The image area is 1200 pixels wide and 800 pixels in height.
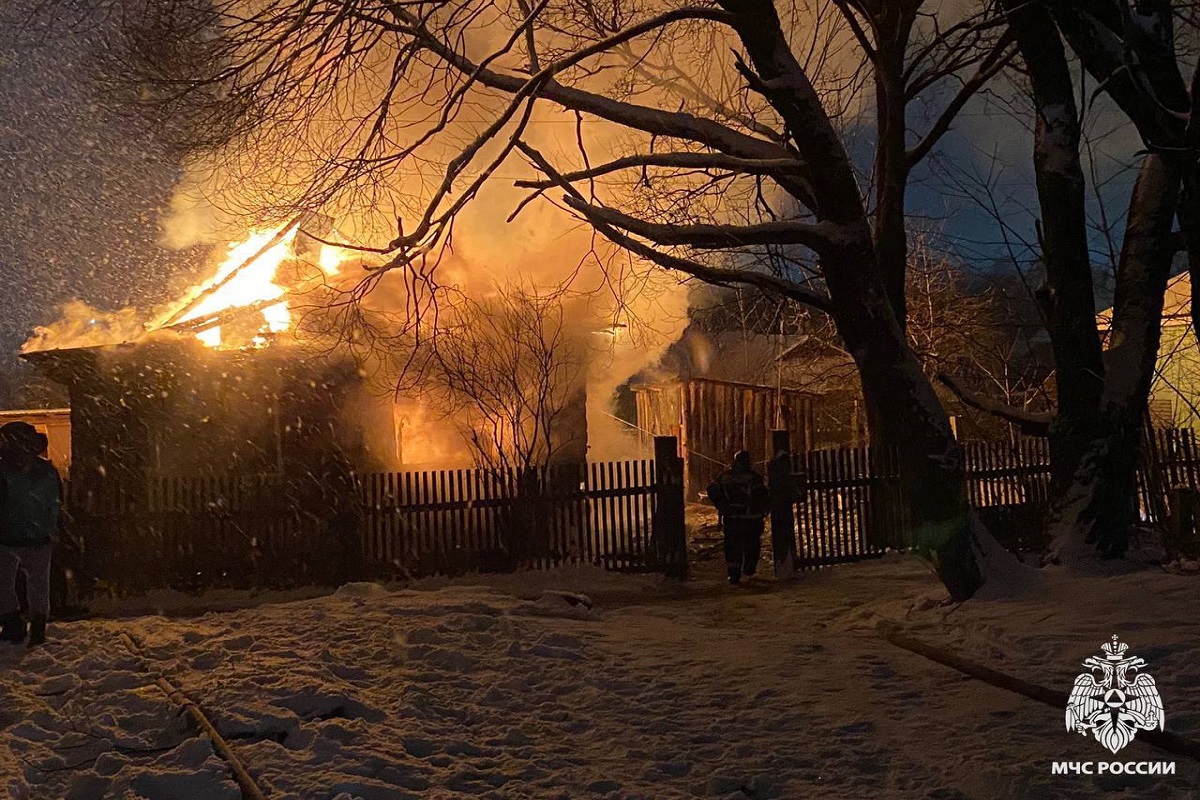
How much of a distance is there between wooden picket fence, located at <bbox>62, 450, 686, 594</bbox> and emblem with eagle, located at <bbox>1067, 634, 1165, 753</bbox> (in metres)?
5.66

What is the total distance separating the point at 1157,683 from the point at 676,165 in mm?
5464

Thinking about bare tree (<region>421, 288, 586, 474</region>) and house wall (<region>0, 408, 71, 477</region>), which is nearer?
Answer: bare tree (<region>421, 288, 586, 474</region>)

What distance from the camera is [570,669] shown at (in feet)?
19.6

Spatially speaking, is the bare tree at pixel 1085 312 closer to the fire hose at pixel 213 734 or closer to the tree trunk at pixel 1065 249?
the tree trunk at pixel 1065 249

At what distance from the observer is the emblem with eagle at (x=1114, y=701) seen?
4398 mm

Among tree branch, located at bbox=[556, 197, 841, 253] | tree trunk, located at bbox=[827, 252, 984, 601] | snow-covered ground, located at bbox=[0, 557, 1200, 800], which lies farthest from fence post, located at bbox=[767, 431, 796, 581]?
tree branch, located at bbox=[556, 197, 841, 253]

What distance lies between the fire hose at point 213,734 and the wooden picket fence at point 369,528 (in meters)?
3.43

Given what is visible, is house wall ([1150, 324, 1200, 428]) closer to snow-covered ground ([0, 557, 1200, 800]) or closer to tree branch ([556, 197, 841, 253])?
snow-covered ground ([0, 557, 1200, 800])

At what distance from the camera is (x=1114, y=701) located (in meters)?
4.77

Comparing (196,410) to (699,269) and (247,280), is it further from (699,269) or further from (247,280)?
(699,269)

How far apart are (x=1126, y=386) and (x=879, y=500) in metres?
4.11

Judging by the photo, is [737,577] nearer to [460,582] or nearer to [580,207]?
[460,582]

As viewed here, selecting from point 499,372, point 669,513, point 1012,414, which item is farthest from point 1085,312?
point 499,372

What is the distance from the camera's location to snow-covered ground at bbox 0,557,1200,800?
4.07 m
